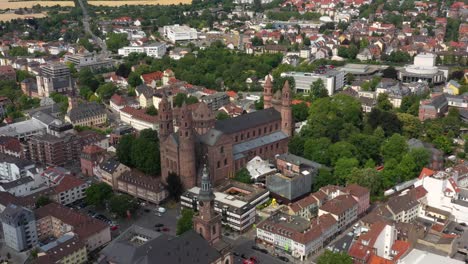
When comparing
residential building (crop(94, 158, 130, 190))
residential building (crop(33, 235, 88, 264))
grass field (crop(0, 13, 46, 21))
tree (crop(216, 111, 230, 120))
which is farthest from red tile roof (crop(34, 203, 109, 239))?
grass field (crop(0, 13, 46, 21))

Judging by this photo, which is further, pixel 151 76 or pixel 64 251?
pixel 151 76

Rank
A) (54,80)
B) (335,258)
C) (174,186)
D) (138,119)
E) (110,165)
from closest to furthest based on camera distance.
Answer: (335,258) → (174,186) → (110,165) → (138,119) → (54,80)

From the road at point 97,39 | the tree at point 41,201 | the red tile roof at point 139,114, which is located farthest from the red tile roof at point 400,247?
the road at point 97,39

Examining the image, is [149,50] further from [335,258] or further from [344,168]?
[335,258]

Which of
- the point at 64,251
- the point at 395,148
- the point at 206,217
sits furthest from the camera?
the point at 395,148

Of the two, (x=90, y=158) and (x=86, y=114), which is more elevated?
(x=86, y=114)

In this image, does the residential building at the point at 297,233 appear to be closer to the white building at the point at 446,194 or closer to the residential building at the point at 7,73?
the white building at the point at 446,194

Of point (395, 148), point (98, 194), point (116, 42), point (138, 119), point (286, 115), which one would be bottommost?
point (98, 194)

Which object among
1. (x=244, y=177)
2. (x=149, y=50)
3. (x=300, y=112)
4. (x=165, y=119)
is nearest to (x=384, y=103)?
(x=300, y=112)
